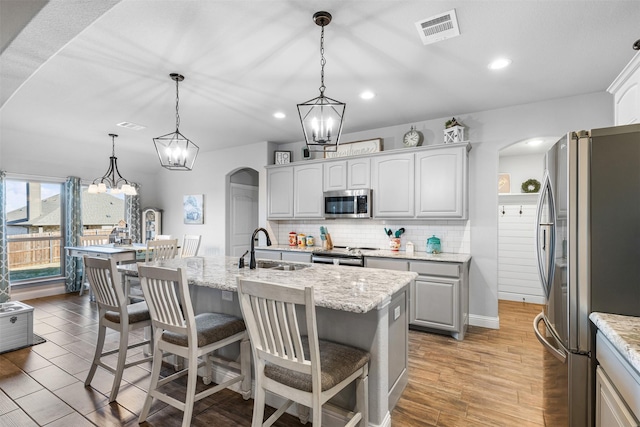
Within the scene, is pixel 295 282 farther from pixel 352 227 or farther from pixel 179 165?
pixel 352 227

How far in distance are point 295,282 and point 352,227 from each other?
292 cm

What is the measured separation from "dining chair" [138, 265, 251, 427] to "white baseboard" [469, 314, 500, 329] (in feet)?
9.92

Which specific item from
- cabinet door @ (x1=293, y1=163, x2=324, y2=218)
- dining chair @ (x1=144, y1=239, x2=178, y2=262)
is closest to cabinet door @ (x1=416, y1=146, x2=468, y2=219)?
cabinet door @ (x1=293, y1=163, x2=324, y2=218)

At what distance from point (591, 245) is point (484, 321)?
2774mm

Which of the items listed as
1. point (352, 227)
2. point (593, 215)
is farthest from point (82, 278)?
point (593, 215)

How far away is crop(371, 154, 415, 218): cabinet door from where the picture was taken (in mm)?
4117

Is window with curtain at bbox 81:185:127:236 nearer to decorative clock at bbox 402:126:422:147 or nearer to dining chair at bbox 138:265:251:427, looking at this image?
dining chair at bbox 138:265:251:427

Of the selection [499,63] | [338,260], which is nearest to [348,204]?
[338,260]

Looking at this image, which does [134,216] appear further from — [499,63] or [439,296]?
[499,63]

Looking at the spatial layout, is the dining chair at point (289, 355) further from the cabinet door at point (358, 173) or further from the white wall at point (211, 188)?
the white wall at point (211, 188)

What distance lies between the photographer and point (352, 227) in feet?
16.1

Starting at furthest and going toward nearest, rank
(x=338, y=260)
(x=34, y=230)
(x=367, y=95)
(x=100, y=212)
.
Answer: (x=100, y=212) < (x=34, y=230) < (x=338, y=260) < (x=367, y=95)

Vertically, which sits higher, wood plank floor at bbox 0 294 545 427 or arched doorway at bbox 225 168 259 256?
arched doorway at bbox 225 168 259 256

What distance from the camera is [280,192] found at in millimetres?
5285
